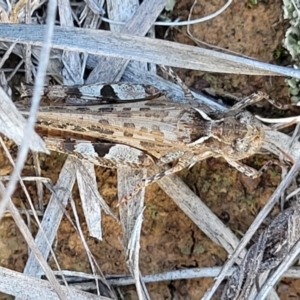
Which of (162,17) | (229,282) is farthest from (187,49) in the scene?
(229,282)

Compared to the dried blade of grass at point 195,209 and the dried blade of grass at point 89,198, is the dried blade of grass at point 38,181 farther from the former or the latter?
the dried blade of grass at point 195,209

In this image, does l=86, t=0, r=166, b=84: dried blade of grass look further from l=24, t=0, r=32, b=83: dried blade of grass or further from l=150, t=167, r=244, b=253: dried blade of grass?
l=150, t=167, r=244, b=253: dried blade of grass

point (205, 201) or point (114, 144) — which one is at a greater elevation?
point (114, 144)

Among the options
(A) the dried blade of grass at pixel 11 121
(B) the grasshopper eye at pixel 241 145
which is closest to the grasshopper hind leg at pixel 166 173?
(B) the grasshopper eye at pixel 241 145

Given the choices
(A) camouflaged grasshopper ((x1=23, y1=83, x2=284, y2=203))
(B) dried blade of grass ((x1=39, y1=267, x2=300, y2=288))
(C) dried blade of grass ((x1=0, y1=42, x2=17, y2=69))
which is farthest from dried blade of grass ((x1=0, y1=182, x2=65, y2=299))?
(C) dried blade of grass ((x1=0, y1=42, x2=17, y2=69))

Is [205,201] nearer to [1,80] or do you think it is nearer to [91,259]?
[91,259]

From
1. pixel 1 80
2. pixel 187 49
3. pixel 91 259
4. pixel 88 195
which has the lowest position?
pixel 91 259

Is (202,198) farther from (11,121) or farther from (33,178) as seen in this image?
(11,121)

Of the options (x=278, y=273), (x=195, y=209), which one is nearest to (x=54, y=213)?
(x=195, y=209)
